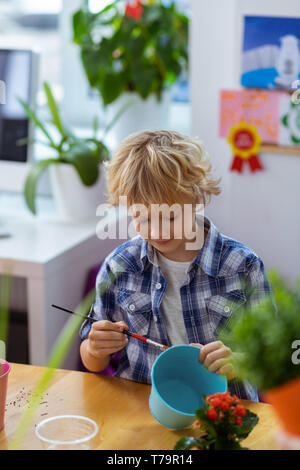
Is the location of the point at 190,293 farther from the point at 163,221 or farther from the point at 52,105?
the point at 52,105

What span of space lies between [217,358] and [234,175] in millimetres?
A: 1042

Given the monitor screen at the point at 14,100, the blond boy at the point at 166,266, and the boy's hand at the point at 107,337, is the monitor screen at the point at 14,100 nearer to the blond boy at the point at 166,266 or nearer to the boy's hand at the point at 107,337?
the blond boy at the point at 166,266

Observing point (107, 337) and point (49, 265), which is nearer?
point (107, 337)

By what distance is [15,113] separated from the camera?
1.95 meters

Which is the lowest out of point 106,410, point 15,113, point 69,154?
point 106,410

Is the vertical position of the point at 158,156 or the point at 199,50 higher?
the point at 199,50

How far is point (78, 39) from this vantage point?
2094mm

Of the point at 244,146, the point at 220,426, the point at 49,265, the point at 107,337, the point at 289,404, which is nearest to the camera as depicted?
the point at 289,404

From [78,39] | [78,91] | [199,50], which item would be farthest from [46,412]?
[78,91]

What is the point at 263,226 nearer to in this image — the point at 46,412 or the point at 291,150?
the point at 291,150

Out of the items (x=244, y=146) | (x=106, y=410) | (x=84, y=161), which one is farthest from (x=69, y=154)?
(x=106, y=410)

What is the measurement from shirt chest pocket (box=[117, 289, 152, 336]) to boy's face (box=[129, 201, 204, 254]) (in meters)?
0.11
